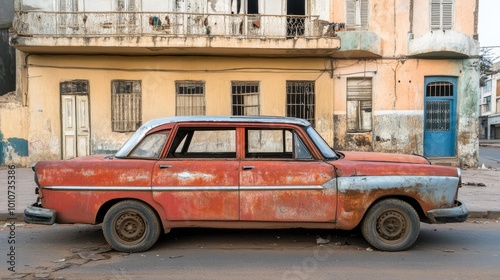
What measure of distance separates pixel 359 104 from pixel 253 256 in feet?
34.2

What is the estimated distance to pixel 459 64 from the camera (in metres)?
14.0

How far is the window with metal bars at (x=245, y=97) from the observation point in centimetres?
1395

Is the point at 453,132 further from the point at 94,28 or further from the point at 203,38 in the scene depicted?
the point at 94,28

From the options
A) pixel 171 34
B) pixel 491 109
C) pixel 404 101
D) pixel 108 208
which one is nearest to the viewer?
pixel 108 208

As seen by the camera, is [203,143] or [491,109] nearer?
[203,143]

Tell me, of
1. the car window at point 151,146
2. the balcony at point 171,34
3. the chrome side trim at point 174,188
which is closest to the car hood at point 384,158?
the chrome side trim at point 174,188

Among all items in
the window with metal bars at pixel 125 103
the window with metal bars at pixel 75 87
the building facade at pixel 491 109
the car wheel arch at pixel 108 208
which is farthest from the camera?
the building facade at pixel 491 109

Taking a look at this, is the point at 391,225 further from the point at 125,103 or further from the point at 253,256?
the point at 125,103

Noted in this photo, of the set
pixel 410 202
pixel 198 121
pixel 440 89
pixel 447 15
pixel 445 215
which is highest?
pixel 447 15

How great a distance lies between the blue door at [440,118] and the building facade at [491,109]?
46111 millimetres

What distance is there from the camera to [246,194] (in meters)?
4.87

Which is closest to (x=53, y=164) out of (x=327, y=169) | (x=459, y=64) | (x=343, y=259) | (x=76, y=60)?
(x=327, y=169)

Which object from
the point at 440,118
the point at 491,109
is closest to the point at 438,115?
the point at 440,118

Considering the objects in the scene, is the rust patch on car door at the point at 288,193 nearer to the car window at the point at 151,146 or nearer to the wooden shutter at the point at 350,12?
the car window at the point at 151,146
